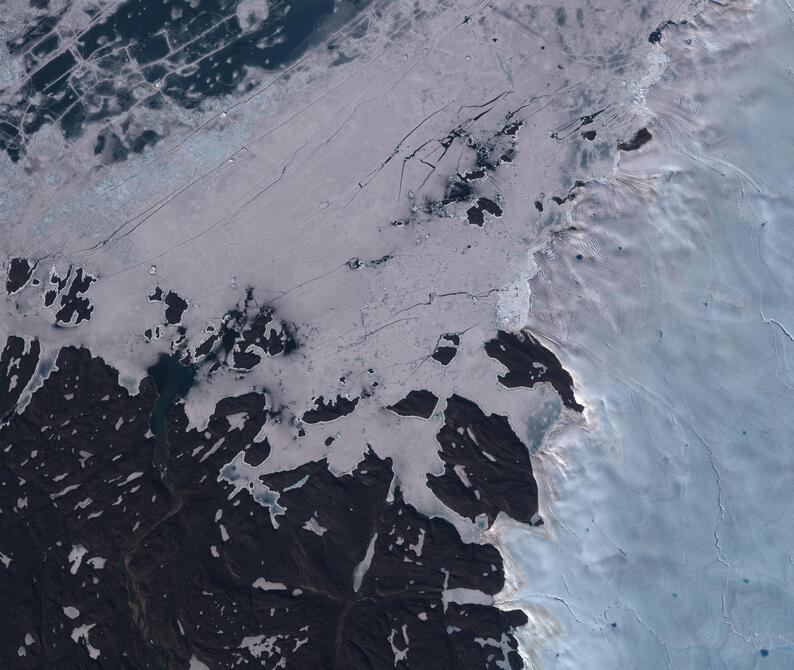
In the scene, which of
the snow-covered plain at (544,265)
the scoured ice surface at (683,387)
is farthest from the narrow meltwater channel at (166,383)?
the scoured ice surface at (683,387)

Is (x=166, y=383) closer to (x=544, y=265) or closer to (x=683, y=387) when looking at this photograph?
(x=544, y=265)

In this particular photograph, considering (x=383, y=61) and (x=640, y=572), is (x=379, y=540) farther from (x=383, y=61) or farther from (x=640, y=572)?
(x=383, y=61)

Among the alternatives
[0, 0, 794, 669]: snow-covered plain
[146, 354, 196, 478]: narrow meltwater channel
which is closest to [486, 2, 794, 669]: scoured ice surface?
[0, 0, 794, 669]: snow-covered plain

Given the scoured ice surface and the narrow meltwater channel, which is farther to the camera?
the narrow meltwater channel

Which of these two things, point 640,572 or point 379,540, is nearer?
point 640,572

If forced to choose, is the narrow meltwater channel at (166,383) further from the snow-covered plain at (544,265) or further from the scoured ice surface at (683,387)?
the scoured ice surface at (683,387)

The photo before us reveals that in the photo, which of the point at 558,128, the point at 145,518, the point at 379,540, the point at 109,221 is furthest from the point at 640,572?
the point at 109,221

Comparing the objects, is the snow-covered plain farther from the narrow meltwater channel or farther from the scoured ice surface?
the narrow meltwater channel

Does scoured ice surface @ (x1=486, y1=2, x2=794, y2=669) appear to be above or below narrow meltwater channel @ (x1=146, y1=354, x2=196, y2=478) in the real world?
below
